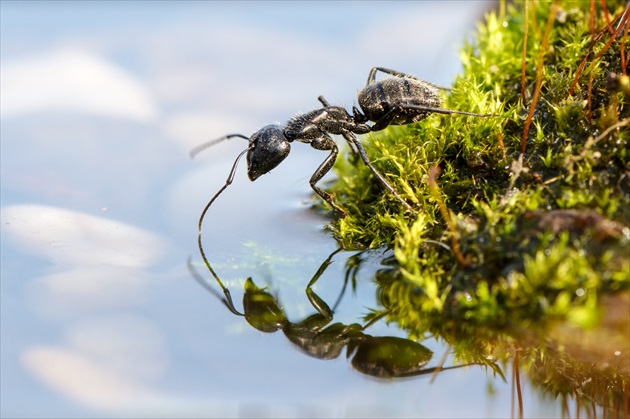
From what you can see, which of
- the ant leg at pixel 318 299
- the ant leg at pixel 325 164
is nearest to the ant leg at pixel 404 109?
the ant leg at pixel 325 164

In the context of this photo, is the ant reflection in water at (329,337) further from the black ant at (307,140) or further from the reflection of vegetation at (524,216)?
the black ant at (307,140)

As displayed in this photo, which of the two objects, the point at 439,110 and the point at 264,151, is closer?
the point at 439,110

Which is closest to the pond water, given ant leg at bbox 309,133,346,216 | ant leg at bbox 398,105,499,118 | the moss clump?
ant leg at bbox 309,133,346,216

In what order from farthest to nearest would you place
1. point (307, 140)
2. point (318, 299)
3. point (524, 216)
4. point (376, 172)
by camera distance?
point (307, 140)
point (376, 172)
point (318, 299)
point (524, 216)

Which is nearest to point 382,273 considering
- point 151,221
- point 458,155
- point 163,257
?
point 458,155

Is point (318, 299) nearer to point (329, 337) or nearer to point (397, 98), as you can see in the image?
point (329, 337)

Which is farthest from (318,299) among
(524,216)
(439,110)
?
(439,110)

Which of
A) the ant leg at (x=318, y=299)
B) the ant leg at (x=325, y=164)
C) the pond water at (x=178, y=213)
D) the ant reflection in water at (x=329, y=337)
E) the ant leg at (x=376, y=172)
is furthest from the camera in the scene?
the ant leg at (x=325, y=164)

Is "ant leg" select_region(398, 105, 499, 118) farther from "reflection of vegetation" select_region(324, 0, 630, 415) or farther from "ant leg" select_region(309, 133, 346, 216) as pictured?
"ant leg" select_region(309, 133, 346, 216)
